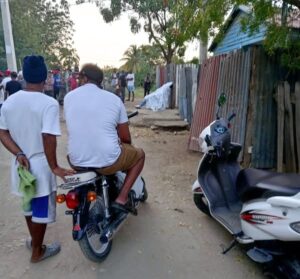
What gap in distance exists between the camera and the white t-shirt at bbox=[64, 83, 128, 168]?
3143 mm

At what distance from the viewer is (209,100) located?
7023 millimetres

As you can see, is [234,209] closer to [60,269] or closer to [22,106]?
[60,269]

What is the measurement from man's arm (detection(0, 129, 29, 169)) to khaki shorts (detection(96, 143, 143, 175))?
65cm

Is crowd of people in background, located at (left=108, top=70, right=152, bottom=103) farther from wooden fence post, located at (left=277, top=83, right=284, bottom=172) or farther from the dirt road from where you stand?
the dirt road

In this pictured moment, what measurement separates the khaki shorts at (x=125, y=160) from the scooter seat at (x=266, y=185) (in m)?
1.05

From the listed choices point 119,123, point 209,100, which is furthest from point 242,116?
point 119,123

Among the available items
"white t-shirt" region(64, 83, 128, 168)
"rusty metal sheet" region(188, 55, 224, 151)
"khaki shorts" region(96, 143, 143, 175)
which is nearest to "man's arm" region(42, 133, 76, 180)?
"white t-shirt" region(64, 83, 128, 168)

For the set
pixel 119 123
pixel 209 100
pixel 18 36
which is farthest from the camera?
pixel 18 36

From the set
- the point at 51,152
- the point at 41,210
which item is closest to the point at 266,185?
the point at 51,152

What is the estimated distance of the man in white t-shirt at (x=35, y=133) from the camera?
2906mm

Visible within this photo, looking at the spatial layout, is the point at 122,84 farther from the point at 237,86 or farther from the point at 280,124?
the point at 280,124

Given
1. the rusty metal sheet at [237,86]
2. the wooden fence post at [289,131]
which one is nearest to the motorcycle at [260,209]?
the wooden fence post at [289,131]

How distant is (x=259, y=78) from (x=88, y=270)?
3.90 meters

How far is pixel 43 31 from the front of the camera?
109 feet
